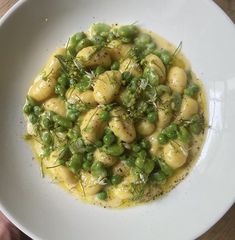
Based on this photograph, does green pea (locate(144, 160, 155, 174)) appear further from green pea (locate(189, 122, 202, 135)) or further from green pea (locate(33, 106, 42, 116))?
green pea (locate(33, 106, 42, 116))

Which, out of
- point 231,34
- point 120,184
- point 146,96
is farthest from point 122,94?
point 231,34

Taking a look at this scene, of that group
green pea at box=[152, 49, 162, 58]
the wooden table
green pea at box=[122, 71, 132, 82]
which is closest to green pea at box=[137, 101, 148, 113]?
green pea at box=[122, 71, 132, 82]

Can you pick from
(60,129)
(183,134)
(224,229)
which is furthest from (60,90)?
(224,229)

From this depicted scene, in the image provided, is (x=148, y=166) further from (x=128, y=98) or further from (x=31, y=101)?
(x=31, y=101)

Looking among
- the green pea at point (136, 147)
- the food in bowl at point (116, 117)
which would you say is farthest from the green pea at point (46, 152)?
the green pea at point (136, 147)

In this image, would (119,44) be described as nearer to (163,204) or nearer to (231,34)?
(231,34)

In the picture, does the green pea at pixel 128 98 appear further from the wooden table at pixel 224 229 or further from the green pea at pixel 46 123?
the wooden table at pixel 224 229
